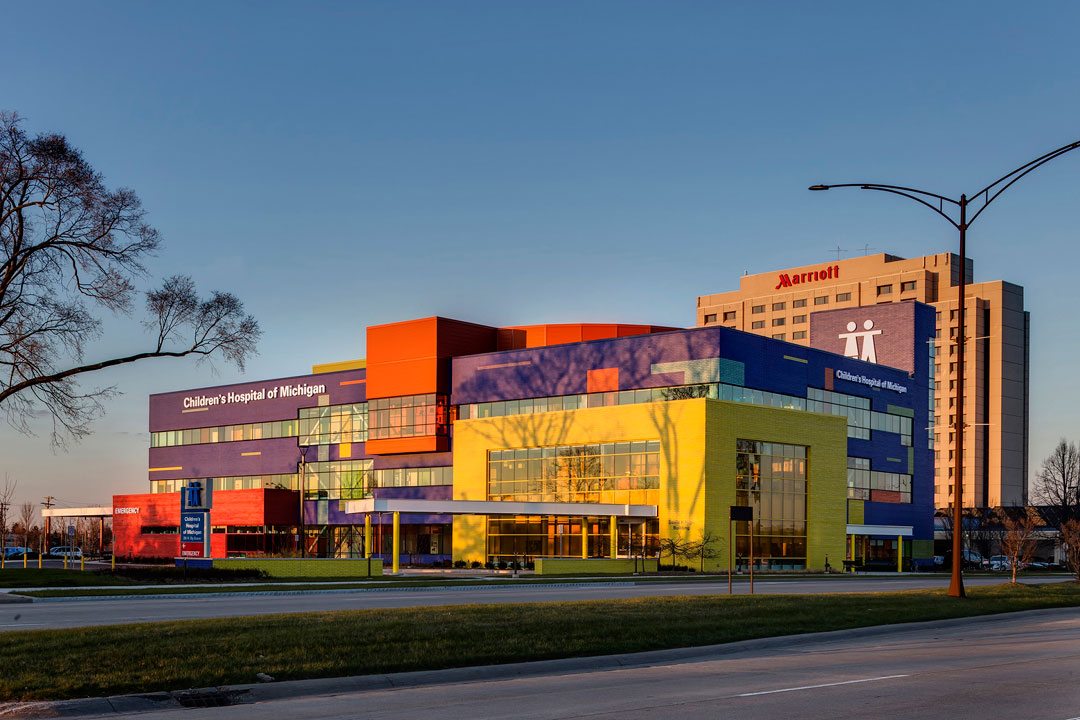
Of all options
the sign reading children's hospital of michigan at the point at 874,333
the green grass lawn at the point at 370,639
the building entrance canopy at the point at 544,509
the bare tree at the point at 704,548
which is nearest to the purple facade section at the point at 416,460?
the building entrance canopy at the point at 544,509

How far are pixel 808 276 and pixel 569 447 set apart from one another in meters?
114

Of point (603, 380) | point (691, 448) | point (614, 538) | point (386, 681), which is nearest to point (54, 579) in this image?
point (386, 681)

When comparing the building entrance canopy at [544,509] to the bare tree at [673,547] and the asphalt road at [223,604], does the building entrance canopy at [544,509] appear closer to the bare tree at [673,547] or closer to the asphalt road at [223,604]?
the bare tree at [673,547]

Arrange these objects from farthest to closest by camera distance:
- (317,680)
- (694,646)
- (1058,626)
A: (1058,626), (694,646), (317,680)

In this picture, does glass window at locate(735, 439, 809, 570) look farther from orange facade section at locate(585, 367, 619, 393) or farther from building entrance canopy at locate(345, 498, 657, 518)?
orange facade section at locate(585, 367, 619, 393)

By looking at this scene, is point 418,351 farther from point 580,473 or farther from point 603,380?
point 580,473

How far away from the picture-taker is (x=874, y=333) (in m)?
97.2

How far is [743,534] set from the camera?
2623 inches

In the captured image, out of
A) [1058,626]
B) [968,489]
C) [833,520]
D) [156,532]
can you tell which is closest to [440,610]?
[1058,626]

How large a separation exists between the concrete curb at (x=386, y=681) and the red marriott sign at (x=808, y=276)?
6177 inches

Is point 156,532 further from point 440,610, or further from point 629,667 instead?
point 629,667

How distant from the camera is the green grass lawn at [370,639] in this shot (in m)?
13.9

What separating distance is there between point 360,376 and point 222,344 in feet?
146

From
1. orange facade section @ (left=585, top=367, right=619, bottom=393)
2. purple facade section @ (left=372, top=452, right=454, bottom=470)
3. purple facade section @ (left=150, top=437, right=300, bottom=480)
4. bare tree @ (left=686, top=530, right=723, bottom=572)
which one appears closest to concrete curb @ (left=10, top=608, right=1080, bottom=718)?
bare tree @ (left=686, top=530, right=723, bottom=572)
